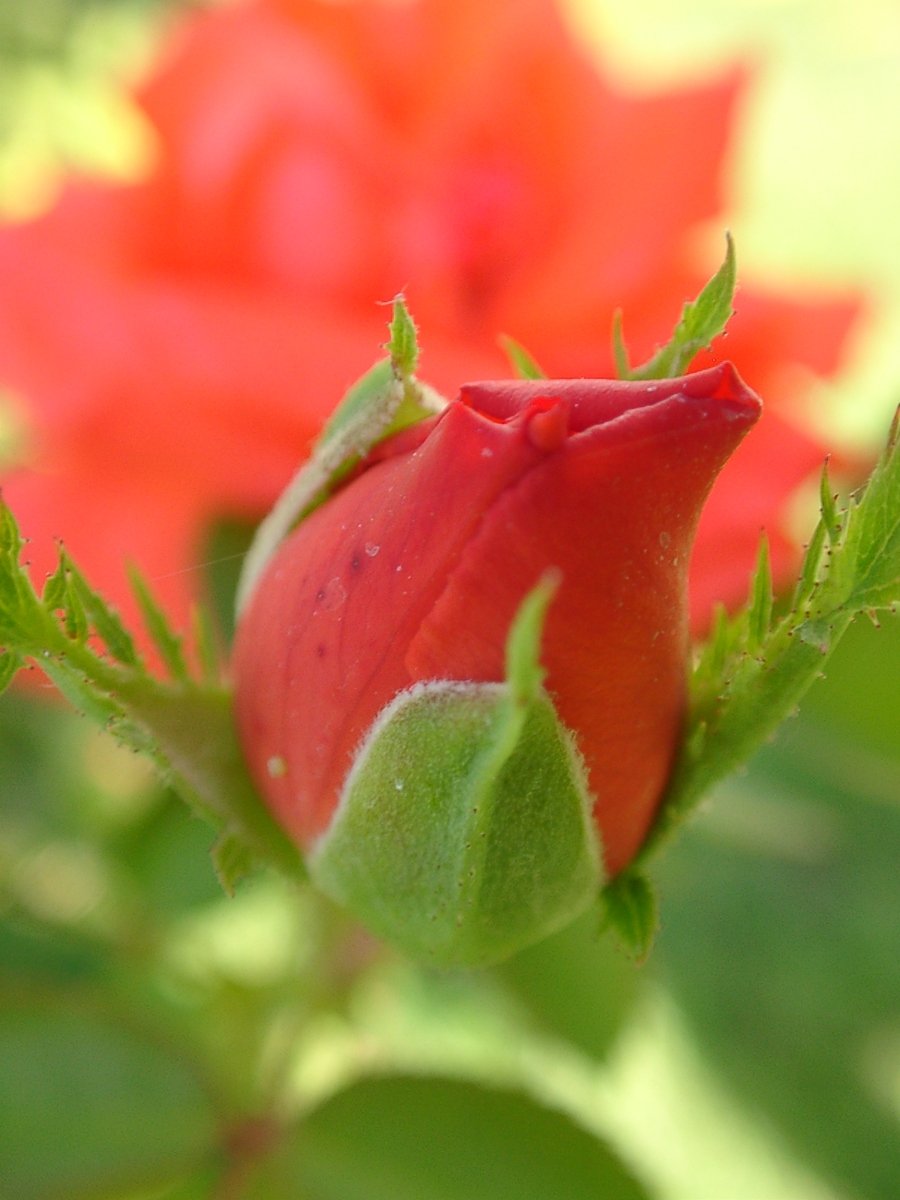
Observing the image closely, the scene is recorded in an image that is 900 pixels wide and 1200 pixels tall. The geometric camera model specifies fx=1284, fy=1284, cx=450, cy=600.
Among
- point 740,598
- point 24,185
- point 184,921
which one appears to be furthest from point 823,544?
Result: point 24,185

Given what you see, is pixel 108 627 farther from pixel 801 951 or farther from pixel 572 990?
pixel 801 951

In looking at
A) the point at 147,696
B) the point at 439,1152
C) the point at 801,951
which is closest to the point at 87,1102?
the point at 439,1152

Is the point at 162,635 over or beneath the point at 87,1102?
over

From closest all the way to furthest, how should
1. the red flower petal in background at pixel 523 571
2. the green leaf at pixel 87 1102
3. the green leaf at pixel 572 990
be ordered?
1. the red flower petal in background at pixel 523 571
2. the green leaf at pixel 87 1102
3. the green leaf at pixel 572 990

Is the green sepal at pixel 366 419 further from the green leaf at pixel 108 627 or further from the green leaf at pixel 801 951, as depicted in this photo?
the green leaf at pixel 801 951

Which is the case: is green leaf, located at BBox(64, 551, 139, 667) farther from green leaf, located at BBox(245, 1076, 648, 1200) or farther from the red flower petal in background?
green leaf, located at BBox(245, 1076, 648, 1200)

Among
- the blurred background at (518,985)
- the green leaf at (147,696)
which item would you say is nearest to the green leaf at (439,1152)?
the blurred background at (518,985)
